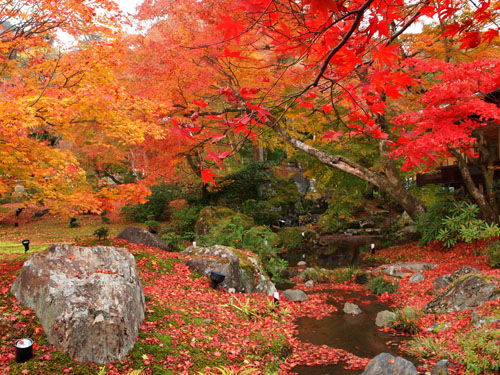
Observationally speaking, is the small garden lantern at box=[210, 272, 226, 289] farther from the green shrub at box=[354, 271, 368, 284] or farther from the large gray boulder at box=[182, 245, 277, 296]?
the green shrub at box=[354, 271, 368, 284]

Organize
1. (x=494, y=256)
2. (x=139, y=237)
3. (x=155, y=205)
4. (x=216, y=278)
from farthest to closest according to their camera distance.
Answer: (x=155, y=205), (x=139, y=237), (x=494, y=256), (x=216, y=278)

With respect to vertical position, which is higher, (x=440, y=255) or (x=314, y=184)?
(x=314, y=184)

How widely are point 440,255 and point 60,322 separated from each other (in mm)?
10523

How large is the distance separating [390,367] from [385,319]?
102 inches

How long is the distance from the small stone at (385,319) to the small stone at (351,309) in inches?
27.3

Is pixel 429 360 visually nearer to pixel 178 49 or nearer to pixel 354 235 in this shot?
pixel 178 49

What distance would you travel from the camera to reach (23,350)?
387 centimetres

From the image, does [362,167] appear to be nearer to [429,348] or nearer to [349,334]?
[349,334]

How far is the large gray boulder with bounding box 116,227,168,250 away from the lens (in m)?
10.2

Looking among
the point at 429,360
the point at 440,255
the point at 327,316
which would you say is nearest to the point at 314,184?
the point at 440,255

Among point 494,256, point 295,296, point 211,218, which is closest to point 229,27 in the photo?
point 295,296

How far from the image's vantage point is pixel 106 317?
4.32 m

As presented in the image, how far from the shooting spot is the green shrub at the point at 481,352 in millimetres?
4152

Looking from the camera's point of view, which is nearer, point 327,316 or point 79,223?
point 327,316
